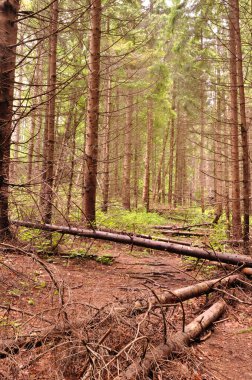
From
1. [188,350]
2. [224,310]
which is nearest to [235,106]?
[224,310]

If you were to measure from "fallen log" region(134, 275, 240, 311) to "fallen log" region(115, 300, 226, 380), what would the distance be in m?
0.34

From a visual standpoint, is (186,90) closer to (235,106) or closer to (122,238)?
(235,106)

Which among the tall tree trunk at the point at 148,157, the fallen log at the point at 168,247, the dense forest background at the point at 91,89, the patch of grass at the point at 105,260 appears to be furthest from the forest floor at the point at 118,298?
the tall tree trunk at the point at 148,157

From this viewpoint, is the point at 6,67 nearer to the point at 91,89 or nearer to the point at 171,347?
the point at 171,347

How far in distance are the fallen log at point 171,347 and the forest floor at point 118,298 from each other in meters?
0.12

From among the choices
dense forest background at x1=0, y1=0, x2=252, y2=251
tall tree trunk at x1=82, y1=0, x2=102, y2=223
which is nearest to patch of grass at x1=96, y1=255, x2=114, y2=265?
dense forest background at x1=0, y1=0, x2=252, y2=251

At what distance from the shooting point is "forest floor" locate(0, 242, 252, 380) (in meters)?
3.02

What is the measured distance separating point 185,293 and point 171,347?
4.99ft

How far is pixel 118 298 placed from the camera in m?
3.62

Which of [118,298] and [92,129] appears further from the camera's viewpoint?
[92,129]

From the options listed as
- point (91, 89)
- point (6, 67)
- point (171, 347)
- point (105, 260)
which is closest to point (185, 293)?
point (171, 347)

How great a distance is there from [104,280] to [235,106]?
660 cm

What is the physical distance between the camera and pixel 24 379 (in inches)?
101

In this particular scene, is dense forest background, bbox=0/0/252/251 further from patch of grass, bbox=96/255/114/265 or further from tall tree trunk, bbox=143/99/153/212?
patch of grass, bbox=96/255/114/265
